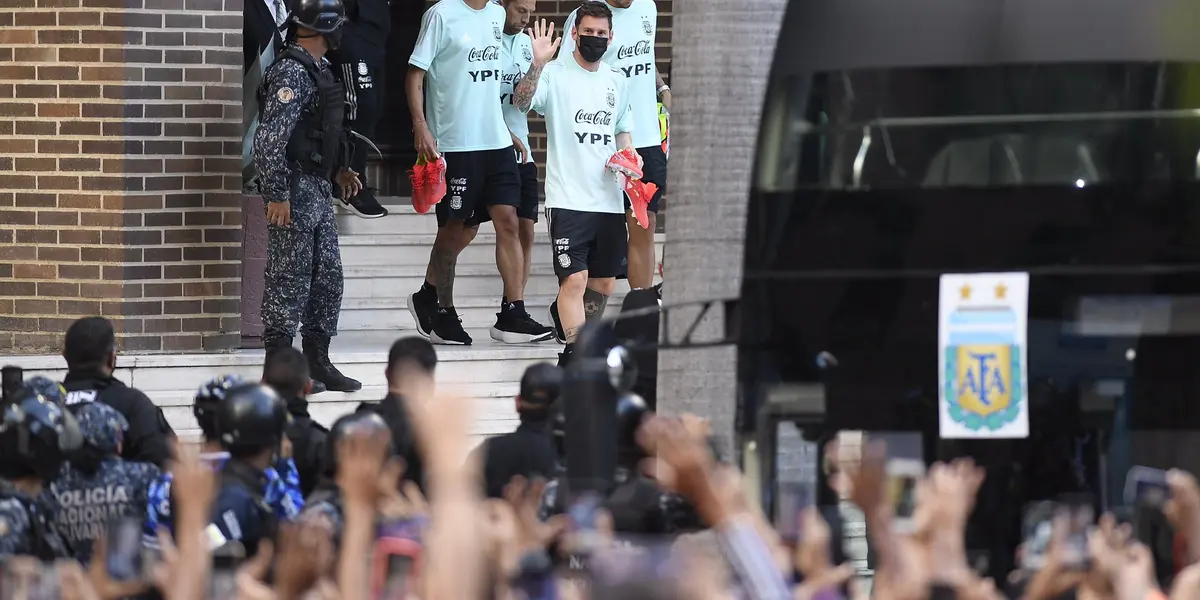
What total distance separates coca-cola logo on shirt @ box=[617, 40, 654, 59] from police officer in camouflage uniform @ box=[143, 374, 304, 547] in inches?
197

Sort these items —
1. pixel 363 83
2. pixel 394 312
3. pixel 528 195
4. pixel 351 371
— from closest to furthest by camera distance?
1. pixel 351 371
2. pixel 528 195
3. pixel 394 312
4. pixel 363 83

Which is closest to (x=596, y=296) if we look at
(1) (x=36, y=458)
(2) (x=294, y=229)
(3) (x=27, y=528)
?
(2) (x=294, y=229)

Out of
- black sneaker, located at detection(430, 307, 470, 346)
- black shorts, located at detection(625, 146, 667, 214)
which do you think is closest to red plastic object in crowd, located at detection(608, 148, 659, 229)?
black shorts, located at detection(625, 146, 667, 214)

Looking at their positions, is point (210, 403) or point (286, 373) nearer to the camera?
point (210, 403)

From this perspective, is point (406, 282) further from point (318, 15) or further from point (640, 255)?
point (318, 15)

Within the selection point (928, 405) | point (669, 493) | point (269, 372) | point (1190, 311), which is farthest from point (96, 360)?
point (1190, 311)

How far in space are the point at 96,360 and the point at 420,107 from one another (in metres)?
3.80

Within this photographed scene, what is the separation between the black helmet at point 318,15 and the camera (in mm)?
8750

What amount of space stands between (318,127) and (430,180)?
1.22 meters

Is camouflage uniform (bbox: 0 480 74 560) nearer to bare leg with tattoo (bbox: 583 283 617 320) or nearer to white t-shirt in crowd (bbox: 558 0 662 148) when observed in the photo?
bare leg with tattoo (bbox: 583 283 617 320)

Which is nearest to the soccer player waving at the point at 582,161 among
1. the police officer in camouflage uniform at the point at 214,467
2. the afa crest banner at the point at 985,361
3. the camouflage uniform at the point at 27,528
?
the afa crest banner at the point at 985,361

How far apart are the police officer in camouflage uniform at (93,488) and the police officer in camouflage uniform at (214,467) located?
6cm

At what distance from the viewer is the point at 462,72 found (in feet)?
33.5

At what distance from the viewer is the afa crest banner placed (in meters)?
6.01
